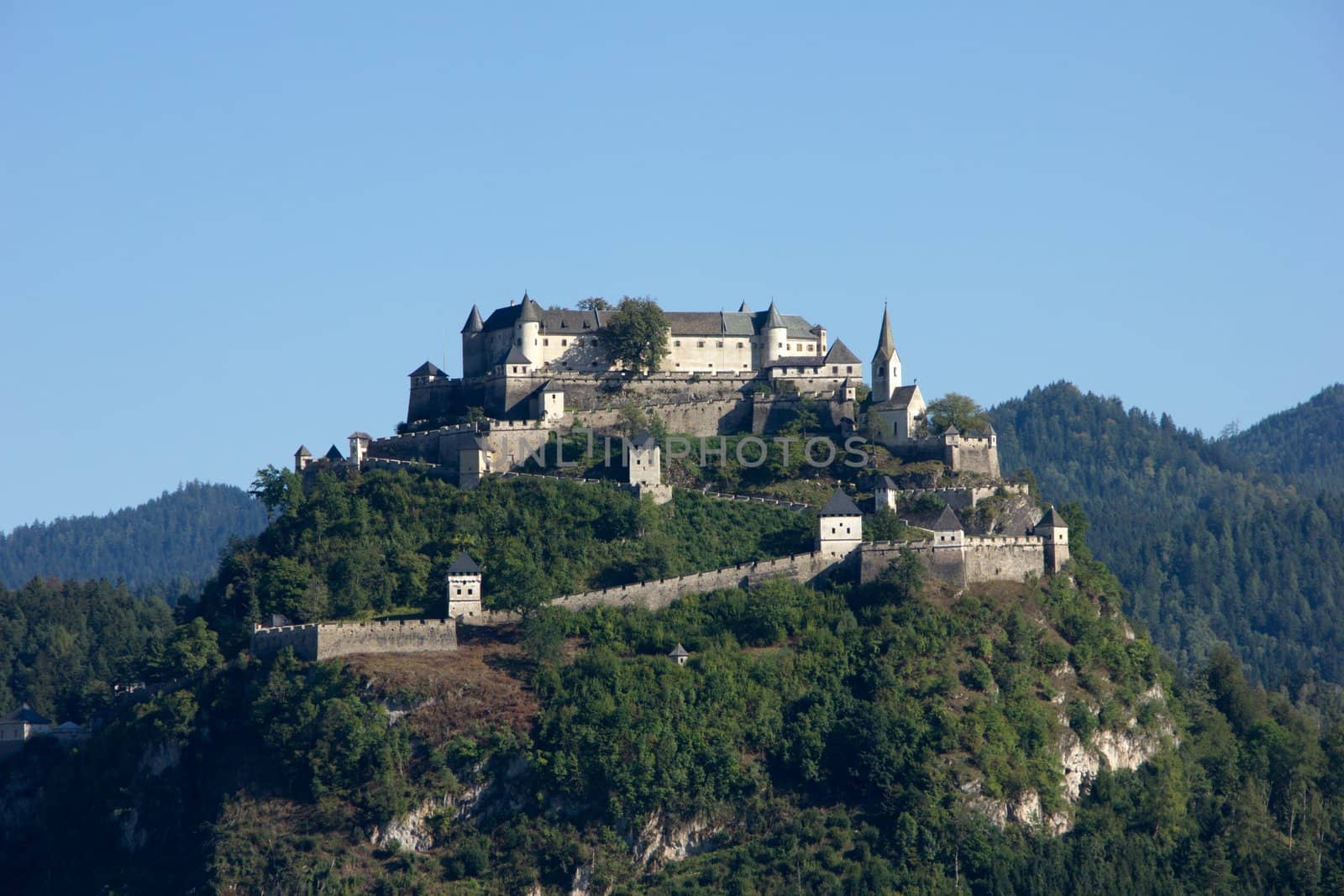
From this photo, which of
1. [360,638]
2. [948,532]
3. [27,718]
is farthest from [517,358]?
[27,718]

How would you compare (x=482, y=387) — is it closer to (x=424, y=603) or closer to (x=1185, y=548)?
(x=424, y=603)

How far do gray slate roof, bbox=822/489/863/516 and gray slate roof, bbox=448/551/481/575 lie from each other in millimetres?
13562

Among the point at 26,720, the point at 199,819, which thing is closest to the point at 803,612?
the point at 199,819

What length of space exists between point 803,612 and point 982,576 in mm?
7394

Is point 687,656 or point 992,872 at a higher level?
point 687,656

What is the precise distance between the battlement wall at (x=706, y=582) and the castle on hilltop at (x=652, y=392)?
10642 millimetres

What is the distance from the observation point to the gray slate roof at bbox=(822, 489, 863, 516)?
85.4 metres

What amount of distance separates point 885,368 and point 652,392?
425 inches

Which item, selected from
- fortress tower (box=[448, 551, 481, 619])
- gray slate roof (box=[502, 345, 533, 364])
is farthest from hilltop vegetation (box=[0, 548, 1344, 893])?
gray slate roof (box=[502, 345, 533, 364])

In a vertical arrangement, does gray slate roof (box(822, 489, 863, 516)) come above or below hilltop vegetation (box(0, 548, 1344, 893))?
above

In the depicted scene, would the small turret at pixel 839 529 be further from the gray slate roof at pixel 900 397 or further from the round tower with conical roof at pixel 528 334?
the round tower with conical roof at pixel 528 334

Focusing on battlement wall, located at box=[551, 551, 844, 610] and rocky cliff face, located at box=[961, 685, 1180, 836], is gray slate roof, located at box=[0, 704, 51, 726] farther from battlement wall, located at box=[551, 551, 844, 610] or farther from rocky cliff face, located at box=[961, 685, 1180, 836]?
rocky cliff face, located at box=[961, 685, 1180, 836]

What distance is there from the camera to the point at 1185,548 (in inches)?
7564

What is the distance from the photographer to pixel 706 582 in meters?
83.9
